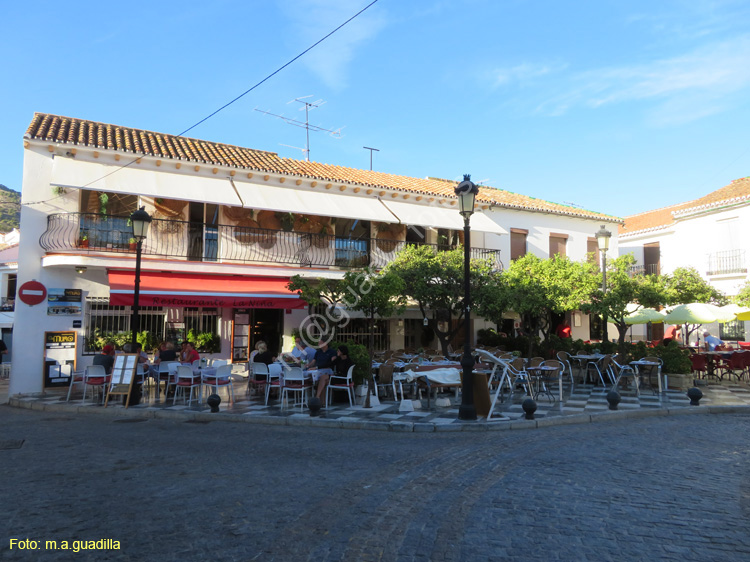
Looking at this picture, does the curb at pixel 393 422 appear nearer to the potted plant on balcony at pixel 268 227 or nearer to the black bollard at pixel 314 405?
the black bollard at pixel 314 405

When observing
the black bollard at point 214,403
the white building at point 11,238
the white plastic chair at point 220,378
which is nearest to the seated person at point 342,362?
the white plastic chair at point 220,378

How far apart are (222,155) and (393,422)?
11.9m

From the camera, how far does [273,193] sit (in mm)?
16219

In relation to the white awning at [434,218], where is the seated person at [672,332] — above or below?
below

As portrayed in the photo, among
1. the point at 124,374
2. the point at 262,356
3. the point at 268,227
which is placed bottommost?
the point at 124,374

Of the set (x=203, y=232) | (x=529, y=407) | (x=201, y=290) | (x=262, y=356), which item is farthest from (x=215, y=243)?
(x=529, y=407)

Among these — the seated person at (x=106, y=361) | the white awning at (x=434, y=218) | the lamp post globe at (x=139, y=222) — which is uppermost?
the white awning at (x=434, y=218)

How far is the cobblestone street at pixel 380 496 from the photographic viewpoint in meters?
3.84

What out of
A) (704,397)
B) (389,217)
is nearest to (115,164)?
(389,217)

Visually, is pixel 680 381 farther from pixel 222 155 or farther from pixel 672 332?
pixel 222 155

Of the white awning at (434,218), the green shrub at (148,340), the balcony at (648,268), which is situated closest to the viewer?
the green shrub at (148,340)

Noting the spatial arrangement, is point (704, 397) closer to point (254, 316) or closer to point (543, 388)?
point (543, 388)

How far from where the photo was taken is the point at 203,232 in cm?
1602

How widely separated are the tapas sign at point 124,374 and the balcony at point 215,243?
13.5 ft
